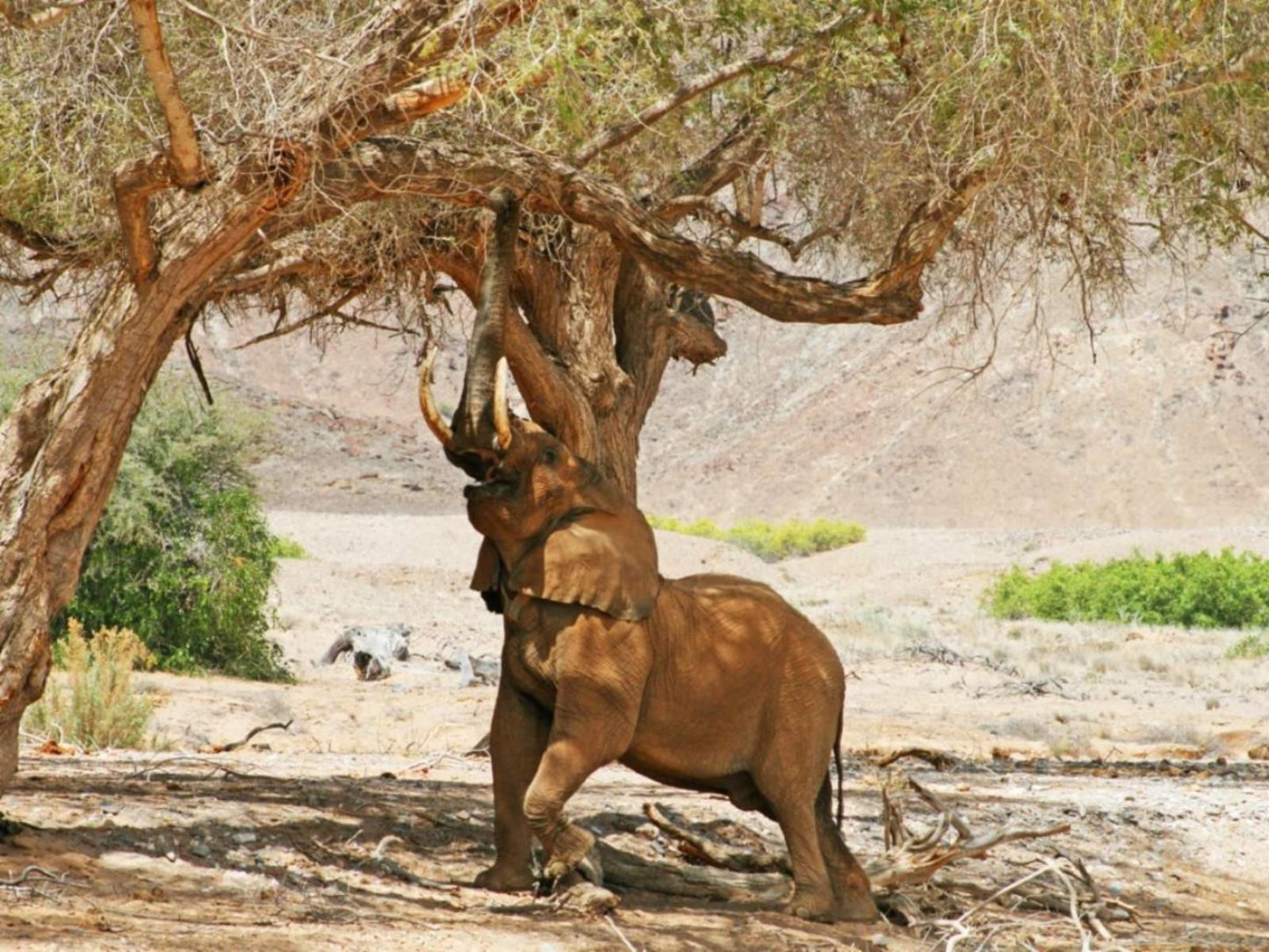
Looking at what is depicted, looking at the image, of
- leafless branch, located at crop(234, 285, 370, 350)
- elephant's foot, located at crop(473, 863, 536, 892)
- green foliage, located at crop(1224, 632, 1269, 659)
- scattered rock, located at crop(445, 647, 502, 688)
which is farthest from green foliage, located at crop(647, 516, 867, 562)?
elephant's foot, located at crop(473, 863, 536, 892)

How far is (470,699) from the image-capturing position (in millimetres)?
16797

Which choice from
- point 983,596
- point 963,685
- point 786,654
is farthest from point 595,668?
point 983,596

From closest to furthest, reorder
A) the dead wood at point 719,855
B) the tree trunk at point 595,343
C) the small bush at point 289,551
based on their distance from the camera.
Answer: the dead wood at point 719,855, the tree trunk at point 595,343, the small bush at point 289,551

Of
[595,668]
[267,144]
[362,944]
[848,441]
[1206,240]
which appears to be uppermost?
[848,441]

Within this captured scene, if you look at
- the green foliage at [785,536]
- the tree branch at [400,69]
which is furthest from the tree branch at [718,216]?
the green foliage at [785,536]

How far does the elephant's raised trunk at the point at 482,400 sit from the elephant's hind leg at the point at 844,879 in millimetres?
1900

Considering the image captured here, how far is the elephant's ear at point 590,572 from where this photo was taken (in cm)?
677

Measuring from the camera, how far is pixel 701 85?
9797 mm

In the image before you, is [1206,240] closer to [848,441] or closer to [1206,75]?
[1206,75]

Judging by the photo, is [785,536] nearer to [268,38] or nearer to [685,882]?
[685,882]

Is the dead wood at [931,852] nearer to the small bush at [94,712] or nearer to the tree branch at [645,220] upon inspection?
the tree branch at [645,220]

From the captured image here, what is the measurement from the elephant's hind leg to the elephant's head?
1.23m

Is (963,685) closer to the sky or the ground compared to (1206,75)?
closer to the ground

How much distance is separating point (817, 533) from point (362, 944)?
4778 centimetres
